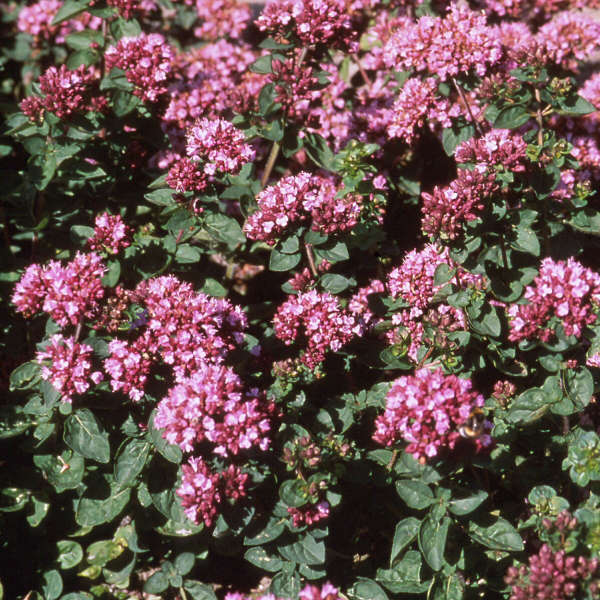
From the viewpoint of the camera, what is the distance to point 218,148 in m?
3.60

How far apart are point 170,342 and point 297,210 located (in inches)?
38.7

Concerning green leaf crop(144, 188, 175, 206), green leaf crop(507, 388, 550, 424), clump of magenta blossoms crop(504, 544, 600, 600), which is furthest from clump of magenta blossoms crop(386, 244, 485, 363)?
green leaf crop(144, 188, 175, 206)

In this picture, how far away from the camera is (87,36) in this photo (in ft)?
16.0

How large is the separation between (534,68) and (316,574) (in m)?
2.99

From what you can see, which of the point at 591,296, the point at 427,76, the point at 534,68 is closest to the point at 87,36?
the point at 427,76

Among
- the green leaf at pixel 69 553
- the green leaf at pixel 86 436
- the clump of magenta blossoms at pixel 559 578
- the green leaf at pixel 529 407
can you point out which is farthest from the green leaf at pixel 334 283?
the green leaf at pixel 69 553

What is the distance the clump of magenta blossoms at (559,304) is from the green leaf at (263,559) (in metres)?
1.60

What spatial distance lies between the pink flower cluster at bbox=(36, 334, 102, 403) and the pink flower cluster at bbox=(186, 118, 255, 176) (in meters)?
1.16

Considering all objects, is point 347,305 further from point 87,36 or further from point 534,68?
point 87,36

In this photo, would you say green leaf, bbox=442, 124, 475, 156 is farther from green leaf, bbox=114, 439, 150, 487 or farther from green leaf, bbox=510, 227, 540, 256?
green leaf, bbox=114, 439, 150, 487

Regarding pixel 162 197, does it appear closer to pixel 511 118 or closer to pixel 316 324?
pixel 316 324

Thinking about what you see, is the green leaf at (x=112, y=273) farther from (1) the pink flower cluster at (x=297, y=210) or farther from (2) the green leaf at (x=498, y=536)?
(2) the green leaf at (x=498, y=536)

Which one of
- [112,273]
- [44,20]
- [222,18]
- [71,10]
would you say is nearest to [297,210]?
[112,273]

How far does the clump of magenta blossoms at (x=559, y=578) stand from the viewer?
2.71 metres
